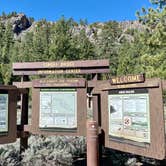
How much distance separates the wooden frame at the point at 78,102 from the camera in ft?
23.8

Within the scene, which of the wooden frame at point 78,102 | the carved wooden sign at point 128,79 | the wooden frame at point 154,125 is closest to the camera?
the wooden frame at point 154,125

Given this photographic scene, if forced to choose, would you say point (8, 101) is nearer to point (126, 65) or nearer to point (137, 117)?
point (137, 117)

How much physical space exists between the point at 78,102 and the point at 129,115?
60.2 inches

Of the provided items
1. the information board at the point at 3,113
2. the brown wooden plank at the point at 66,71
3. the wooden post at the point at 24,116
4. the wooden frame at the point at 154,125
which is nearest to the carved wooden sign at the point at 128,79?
the wooden frame at the point at 154,125

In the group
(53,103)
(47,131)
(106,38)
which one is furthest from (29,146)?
(106,38)

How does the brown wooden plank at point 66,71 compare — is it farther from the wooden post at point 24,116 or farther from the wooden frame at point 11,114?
the wooden frame at point 11,114

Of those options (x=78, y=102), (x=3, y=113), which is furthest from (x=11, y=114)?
(x=78, y=102)

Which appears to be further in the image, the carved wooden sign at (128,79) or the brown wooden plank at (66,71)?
the brown wooden plank at (66,71)

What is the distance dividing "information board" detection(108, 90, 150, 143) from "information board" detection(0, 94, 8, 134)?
195 cm

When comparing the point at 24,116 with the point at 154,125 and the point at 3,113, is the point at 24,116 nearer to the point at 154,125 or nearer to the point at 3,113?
the point at 3,113

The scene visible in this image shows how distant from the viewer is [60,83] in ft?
24.4

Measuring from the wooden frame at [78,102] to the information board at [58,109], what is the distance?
0.08 meters

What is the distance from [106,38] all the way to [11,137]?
83.8 meters

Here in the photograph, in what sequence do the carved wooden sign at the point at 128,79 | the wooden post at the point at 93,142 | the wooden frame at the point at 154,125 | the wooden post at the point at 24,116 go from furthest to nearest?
1. the wooden post at the point at 24,116
2. the wooden post at the point at 93,142
3. the carved wooden sign at the point at 128,79
4. the wooden frame at the point at 154,125
